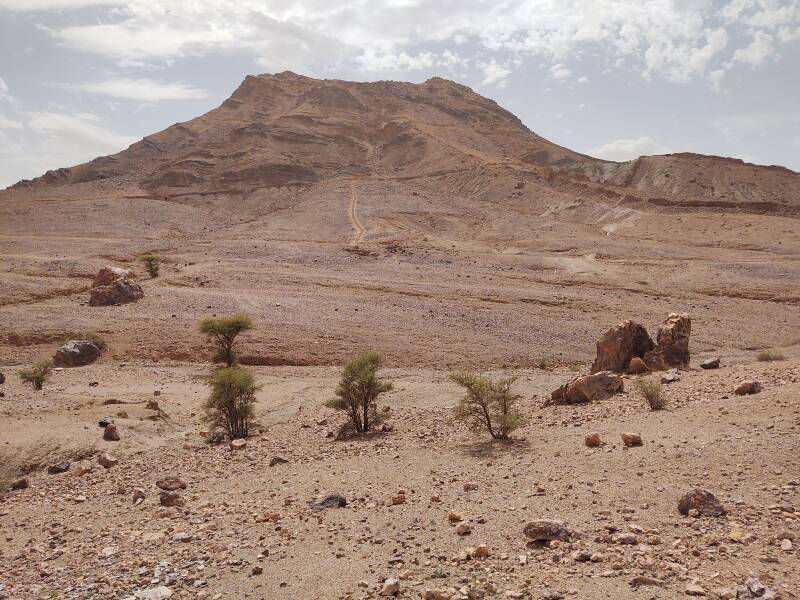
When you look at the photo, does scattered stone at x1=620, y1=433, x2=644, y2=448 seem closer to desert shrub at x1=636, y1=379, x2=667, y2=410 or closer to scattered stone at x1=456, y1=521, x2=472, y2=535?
desert shrub at x1=636, y1=379, x2=667, y2=410

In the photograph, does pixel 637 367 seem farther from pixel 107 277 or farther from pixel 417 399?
pixel 107 277

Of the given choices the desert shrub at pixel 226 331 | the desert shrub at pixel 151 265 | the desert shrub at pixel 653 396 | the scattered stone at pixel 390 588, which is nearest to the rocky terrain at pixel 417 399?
the scattered stone at pixel 390 588

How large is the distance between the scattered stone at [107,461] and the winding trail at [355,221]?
114 ft

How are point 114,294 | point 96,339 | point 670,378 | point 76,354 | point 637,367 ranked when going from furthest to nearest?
point 114,294 → point 96,339 → point 76,354 → point 637,367 → point 670,378

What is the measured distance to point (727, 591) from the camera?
5.35m

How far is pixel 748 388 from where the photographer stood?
1126 cm

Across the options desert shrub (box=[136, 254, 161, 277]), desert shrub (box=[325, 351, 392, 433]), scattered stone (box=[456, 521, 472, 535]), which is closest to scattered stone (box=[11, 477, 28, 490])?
desert shrub (box=[325, 351, 392, 433])

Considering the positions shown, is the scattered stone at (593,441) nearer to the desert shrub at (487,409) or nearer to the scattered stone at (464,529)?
the desert shrub at (487,409)

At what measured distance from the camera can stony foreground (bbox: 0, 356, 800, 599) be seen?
616cm

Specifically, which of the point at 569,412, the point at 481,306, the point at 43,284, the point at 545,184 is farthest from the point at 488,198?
the point at 569,412

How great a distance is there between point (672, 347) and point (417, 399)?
22.6ft

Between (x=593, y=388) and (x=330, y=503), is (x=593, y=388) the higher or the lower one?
the higher one

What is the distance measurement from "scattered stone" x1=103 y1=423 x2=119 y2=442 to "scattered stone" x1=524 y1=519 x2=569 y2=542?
878cm

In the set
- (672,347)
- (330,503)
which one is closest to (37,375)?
(330,503)
